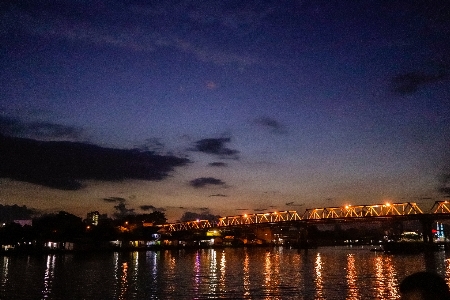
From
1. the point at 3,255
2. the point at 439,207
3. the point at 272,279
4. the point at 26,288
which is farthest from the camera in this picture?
the point at 439,207

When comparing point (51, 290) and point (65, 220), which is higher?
point (65, 220)

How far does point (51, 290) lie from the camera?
4706cm

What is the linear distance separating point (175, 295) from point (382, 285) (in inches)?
1006

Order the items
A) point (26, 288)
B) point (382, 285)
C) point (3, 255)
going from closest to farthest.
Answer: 1. point (26, 288)
2. point (382, 285)
3. point (3, 255)

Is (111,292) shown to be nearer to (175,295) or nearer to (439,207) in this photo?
(175,295)

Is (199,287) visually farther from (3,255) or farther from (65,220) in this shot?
(65,220)

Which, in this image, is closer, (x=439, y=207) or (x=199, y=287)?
(x=199, y=287)

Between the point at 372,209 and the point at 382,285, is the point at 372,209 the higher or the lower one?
the higher one

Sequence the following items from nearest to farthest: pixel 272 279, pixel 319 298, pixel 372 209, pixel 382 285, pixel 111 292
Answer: pixel 319 298
pixel 111 292
pixel 382 285
pixel 272 279
pixel 372 209

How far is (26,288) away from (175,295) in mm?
18088

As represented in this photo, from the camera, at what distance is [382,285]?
51.9 metres

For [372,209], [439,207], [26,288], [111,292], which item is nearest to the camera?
[111,292]

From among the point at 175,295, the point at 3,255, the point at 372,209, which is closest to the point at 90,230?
the point at 3,255

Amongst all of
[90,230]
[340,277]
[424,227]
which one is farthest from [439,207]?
[90,230]
